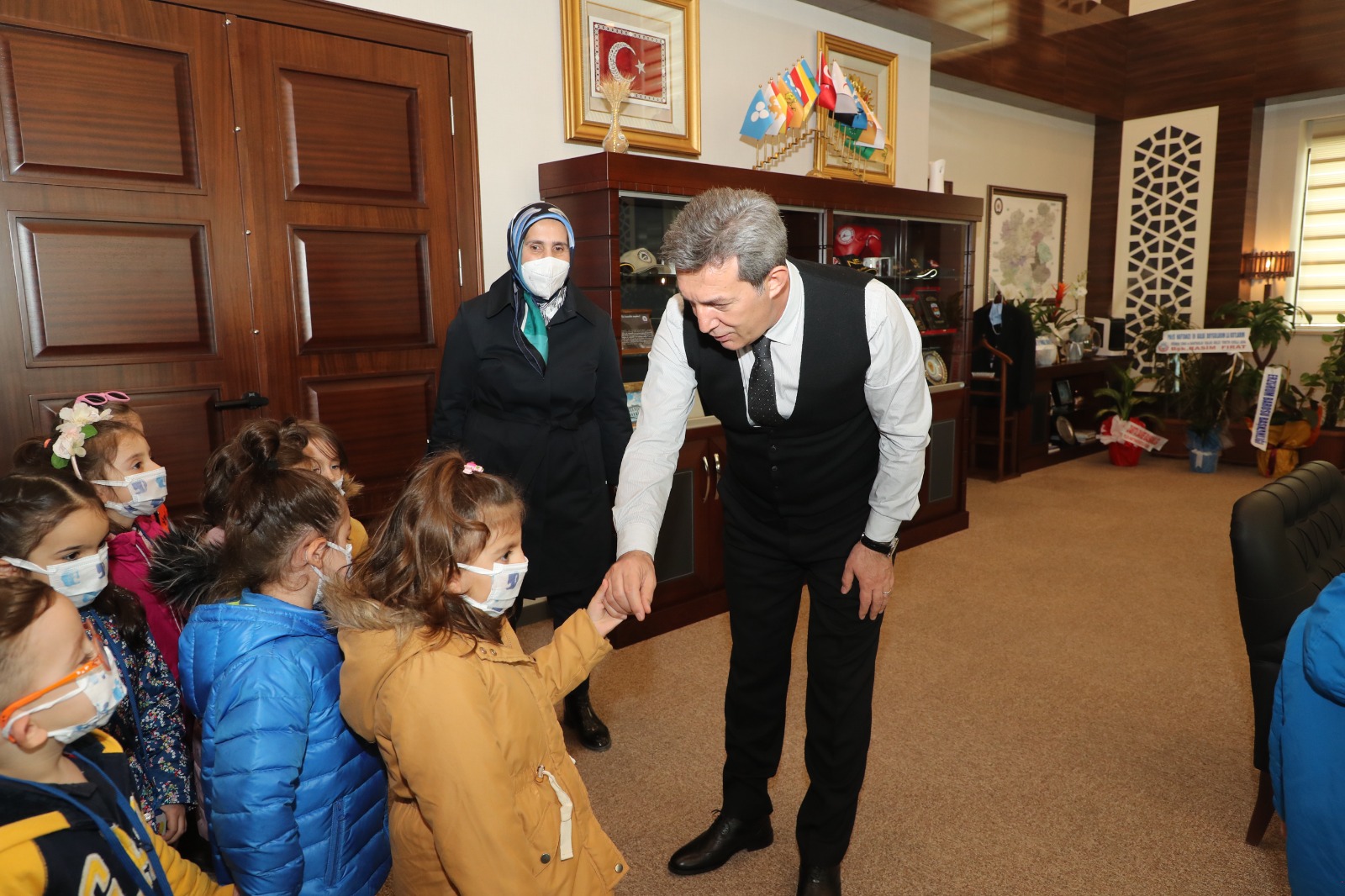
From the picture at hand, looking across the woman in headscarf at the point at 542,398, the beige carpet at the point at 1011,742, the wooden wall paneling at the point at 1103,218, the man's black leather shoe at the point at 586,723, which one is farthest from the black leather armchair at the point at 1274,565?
the wooden wall paneling at the point at 1103,218

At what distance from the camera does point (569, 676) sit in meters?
1.41

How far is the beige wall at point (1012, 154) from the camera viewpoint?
20.2 feet

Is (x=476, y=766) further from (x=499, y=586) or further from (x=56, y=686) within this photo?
(x=56, y=686)

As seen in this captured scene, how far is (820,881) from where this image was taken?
1857mm

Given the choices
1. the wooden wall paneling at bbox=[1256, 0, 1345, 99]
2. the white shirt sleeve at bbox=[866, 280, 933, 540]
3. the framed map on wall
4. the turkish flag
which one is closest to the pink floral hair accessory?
the white shirt sleeve at bbox=[866, 280, 933, 540]

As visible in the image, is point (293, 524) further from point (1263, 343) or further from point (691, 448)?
point (1263, 343)

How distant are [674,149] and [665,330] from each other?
2.12m

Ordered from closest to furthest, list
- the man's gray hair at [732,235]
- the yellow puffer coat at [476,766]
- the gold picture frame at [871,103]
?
the yellow puffer coat at [476,766], the man's gray hair at [732,235], the gold picture frame at [871,103]

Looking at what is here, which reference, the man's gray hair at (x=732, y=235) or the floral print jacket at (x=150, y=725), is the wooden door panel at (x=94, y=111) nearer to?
the floral print jacket at (x=150, y=725)

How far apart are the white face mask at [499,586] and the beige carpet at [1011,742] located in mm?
989

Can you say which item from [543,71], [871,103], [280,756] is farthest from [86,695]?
[871,103]

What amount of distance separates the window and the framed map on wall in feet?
5.82

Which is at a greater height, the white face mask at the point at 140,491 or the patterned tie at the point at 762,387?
the patterned tie at the point at 762,387

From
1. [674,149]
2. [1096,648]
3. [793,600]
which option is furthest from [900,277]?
[793,600]
